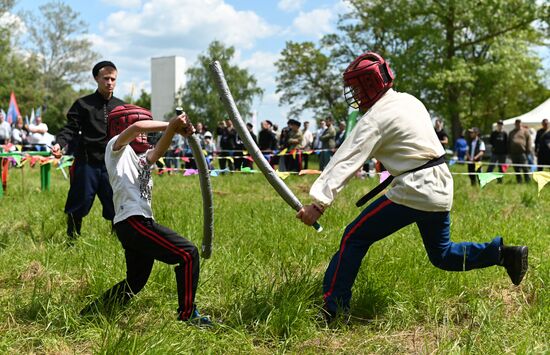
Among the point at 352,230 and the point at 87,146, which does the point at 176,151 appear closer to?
the point at 87,146

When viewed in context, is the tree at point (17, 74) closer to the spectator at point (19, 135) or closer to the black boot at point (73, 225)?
the spectator at point (19, 135)

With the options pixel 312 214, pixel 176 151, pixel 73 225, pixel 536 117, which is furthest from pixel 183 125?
pixel 536 117

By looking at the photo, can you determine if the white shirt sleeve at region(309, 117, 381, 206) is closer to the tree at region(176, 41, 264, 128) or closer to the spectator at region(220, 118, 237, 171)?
the spectator at region(220, 118, 237, 171)

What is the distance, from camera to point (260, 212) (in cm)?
693

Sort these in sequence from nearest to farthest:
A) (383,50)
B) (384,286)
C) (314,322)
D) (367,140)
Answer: (367,140) < (314,322) < (384,286) < (383,50)

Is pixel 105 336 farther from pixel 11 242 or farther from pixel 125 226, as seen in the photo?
Answer: pixel 11 242

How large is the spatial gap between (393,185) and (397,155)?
0.21 m

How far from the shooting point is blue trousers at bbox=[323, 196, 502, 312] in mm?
3500

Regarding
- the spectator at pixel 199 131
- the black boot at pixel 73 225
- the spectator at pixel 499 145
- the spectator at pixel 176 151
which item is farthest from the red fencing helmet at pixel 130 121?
the spectator at pixel 176 151

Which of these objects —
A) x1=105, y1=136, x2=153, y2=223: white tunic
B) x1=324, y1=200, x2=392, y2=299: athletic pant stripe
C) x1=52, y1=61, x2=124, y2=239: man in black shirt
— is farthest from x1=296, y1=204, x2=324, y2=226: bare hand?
x1=52, y1=61, x2=124, y2=239: man in black shirt

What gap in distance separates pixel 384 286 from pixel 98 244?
254 centimetres

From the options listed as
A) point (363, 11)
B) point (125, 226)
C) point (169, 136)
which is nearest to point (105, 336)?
point (125, 226)

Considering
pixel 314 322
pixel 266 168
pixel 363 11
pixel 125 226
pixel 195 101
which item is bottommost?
pixel 314 322

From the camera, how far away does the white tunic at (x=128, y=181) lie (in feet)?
11.1
